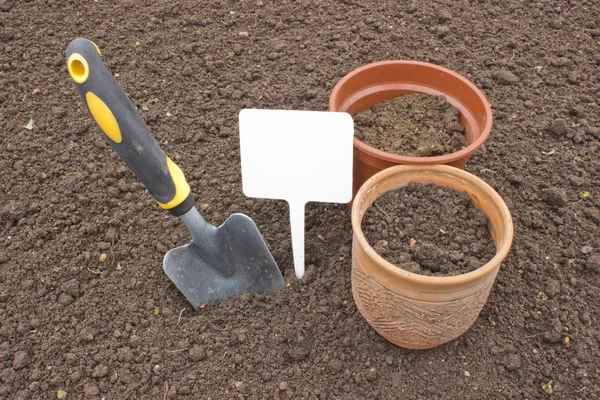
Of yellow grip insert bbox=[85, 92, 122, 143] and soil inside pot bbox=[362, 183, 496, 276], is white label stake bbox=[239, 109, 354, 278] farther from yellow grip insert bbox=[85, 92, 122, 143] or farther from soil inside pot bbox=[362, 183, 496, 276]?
yellow grip insert bbox=[85, 92, 122, 143]

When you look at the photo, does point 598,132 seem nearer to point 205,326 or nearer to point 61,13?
point 205,326

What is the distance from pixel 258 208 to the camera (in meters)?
2.22

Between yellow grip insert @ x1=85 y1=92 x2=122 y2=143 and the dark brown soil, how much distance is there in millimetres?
729

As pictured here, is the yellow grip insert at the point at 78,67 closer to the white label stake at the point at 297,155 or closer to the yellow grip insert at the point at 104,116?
the yellow grip insert at the point at 104,116

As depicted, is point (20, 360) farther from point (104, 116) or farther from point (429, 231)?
point (429, 231)

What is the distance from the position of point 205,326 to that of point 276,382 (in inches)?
12.8

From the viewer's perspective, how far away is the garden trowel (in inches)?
57.7

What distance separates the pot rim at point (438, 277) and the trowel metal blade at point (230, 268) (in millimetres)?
464

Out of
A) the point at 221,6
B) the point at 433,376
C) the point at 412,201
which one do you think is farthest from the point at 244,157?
the point at 221,6

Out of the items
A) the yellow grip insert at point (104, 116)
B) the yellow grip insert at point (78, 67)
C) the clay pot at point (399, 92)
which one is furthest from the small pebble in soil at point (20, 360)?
the clay pot at point (399, 92)

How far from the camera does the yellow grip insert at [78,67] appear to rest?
4.27 ft

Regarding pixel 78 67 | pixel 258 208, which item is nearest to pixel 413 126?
pixel 258 208

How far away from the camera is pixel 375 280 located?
157 centimetres

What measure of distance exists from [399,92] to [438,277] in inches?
38.3
